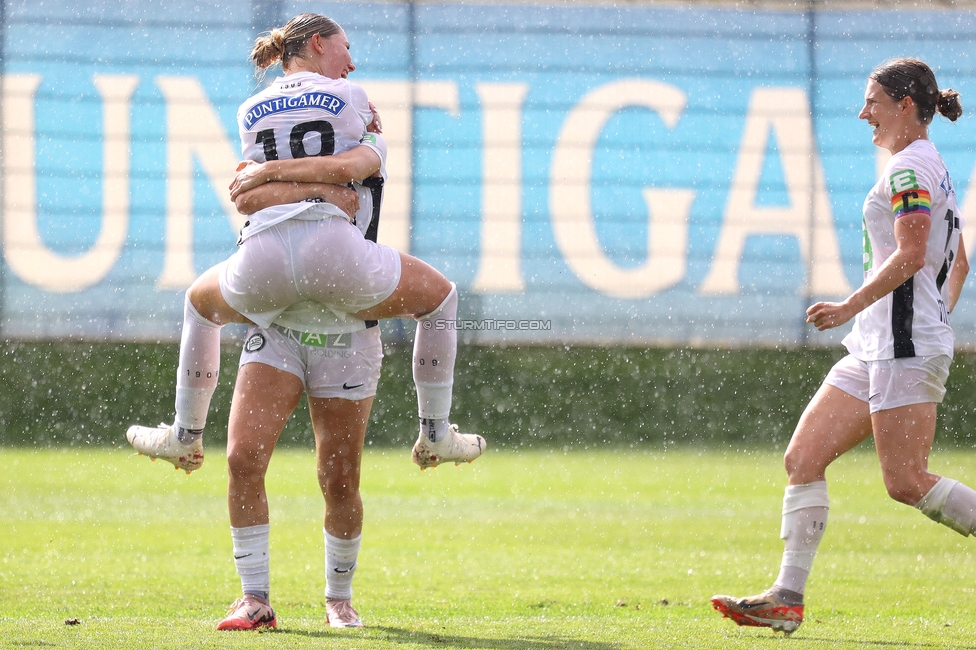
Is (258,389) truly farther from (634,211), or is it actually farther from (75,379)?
(634,211)

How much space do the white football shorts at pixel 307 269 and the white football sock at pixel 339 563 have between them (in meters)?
0.81

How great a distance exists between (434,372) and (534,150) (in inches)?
435

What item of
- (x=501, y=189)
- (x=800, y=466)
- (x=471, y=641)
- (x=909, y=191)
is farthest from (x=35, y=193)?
(x=909, y=191)

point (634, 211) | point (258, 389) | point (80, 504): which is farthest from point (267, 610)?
point (634, 211)

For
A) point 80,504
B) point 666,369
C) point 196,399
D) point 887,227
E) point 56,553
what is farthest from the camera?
point 666,369

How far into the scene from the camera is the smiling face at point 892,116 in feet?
10.9

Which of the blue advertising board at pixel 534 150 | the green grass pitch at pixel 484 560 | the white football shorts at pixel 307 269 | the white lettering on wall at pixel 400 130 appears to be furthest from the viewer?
the white lettering on wall at pixel 400 130

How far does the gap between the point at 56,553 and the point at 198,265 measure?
8.53 metres

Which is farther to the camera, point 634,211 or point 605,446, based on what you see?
point 634,211

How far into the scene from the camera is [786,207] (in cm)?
1397

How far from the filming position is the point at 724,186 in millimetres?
14016

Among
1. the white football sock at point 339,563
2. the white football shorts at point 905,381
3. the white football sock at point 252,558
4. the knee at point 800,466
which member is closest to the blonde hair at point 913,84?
the white football shorts at point 905,381

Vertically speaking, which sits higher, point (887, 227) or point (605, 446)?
point (887, 227)

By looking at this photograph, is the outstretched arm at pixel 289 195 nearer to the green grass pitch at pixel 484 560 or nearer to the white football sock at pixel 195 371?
the white football sock at pixel 195 371
